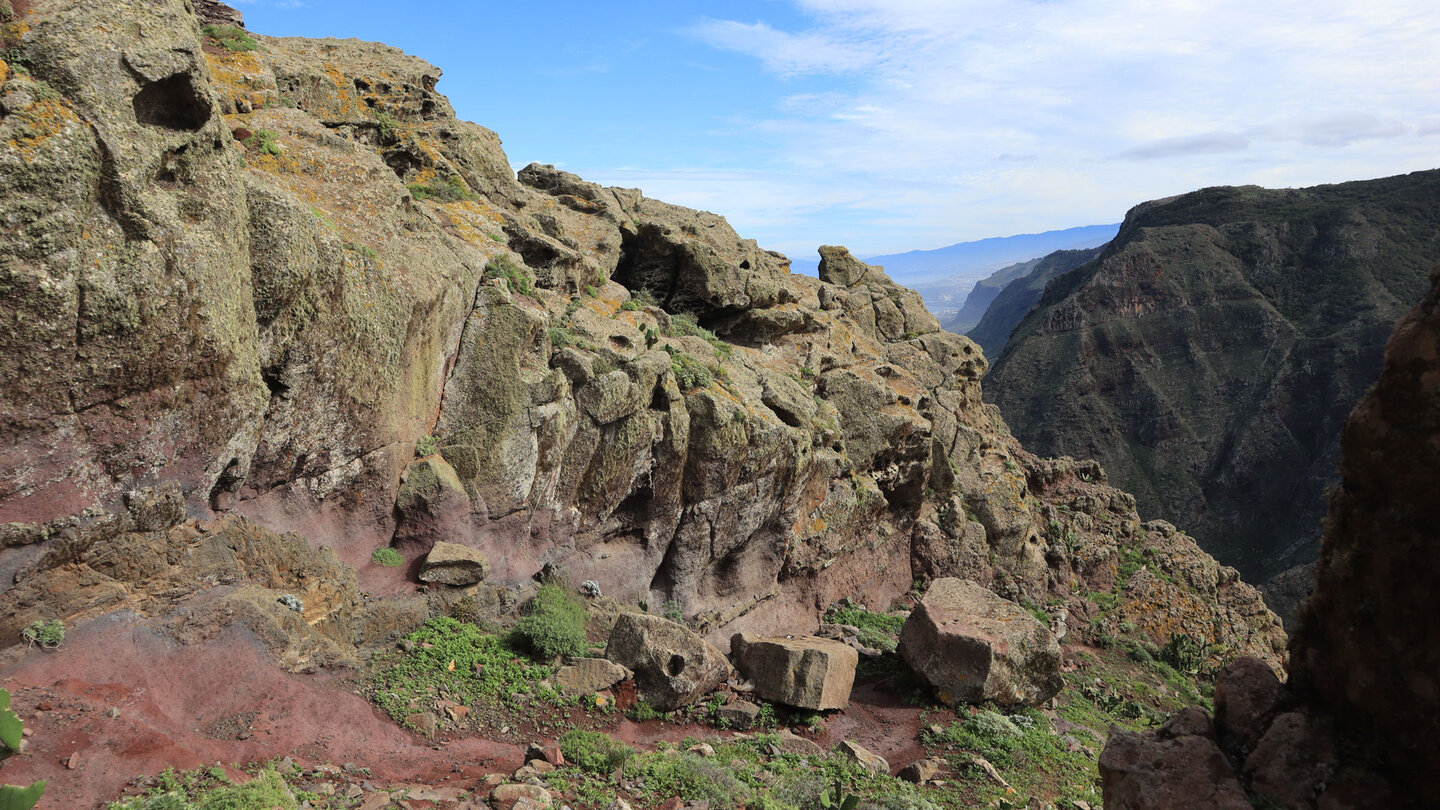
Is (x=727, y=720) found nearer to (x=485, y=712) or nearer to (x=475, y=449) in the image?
(x=485, y=712)

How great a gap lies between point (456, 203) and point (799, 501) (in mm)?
12950

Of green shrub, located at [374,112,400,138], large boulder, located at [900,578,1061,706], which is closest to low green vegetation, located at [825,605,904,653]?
large boulder, located at [900,578,1061,706]

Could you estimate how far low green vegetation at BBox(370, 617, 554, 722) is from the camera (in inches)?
493

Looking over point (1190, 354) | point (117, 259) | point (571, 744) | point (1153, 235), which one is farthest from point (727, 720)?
point (1153, 235)

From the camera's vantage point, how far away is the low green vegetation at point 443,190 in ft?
66.2

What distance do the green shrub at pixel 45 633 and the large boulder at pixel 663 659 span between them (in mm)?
8673

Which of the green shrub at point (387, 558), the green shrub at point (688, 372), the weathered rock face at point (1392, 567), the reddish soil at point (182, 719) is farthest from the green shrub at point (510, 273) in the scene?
the weathered rock face at point (1392, 567)

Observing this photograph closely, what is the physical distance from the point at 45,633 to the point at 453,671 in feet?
19.3

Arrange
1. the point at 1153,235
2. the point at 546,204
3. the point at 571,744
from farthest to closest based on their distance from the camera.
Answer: the point at 1153,235 < the point at 546,204 < the point at 571,744

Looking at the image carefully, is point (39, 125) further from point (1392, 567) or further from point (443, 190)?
point (1392, 567)

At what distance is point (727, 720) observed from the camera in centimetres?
1547

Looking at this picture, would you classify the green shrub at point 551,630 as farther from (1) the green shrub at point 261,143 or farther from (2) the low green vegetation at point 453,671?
(1) the green shrub at point 261,143

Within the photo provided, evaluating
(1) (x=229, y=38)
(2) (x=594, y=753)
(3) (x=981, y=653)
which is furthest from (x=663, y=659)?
(1) (x=229, y=38)

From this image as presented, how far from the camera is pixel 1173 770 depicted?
7512mm
